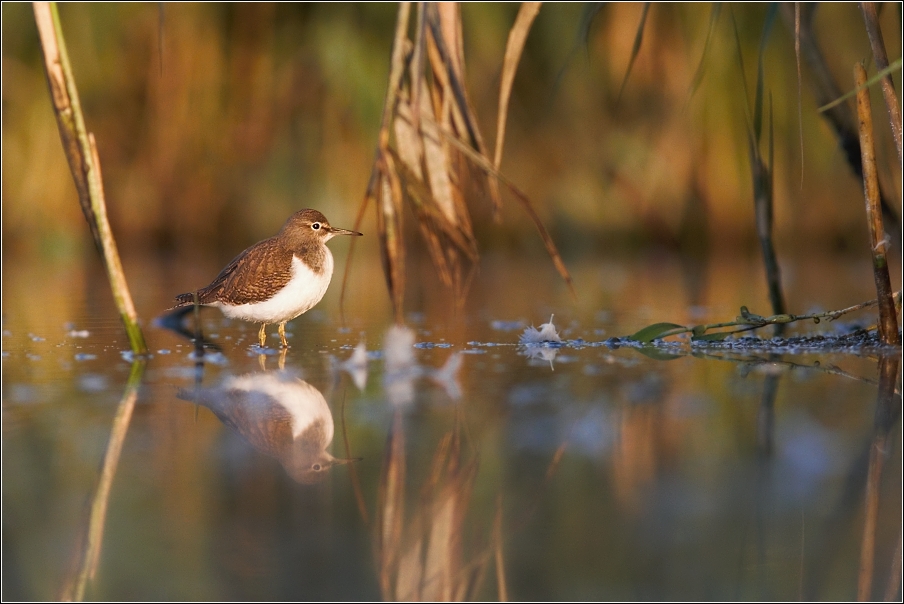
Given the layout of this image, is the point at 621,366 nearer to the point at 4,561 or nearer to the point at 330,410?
the point at 330,410

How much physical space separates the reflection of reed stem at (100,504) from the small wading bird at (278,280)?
100cm

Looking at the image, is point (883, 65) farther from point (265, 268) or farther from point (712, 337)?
point (265, 268)

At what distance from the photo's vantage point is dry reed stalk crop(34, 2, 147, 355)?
2.35 meters

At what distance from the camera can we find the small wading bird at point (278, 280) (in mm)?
3141

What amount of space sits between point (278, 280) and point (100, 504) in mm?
1782

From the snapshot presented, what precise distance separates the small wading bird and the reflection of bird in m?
0.67

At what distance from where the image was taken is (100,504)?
4.68 feet

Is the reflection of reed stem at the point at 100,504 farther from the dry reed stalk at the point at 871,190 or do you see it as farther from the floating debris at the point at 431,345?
the dry reed stalk at the point at 871,190

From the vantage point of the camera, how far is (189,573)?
1.20 metres

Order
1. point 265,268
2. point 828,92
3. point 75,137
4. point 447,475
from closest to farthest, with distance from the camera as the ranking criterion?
1. point 447,475
2. point 75,137
3. point 828,92
4. point 265,268

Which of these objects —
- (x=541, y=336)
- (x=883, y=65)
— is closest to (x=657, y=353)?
(x=541, y=336)

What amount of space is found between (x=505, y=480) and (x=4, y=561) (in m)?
0.66

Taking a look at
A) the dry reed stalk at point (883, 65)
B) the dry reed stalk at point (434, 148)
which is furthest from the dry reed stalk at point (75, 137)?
the dry reed stalk at point (883, 65)

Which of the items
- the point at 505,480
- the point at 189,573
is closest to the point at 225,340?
the point at 505,480
